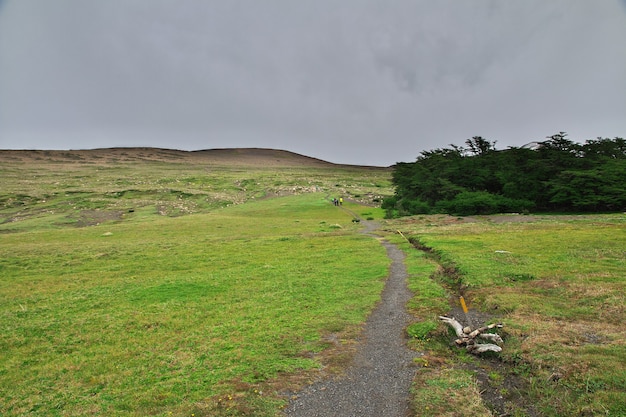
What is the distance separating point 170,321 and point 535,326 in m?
18.3

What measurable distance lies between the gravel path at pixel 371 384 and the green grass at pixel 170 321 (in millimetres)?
1170

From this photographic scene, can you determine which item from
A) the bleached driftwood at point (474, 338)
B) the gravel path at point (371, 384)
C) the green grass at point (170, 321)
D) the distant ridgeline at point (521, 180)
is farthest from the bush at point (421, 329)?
the distant ridgeline at point (521, 180)

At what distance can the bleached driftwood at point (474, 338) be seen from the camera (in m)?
14.0

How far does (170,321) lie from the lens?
19125mm

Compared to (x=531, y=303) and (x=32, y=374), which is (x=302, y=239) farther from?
(x=32, y=374)

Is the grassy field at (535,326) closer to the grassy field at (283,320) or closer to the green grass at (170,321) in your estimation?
the grassy field at (283,320)

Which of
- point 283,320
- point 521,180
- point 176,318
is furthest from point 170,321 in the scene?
point 521,180

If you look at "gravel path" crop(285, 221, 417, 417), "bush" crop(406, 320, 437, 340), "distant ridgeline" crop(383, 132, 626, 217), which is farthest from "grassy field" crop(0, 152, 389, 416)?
"distant ridgeline" crop(383, 132, 626, 217)

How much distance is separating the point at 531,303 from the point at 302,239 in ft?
108

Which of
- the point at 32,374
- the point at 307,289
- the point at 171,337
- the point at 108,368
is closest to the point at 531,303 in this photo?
the point at 307,289

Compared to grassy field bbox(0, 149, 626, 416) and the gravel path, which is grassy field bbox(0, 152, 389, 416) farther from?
the gravel path

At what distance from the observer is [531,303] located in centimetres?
1841

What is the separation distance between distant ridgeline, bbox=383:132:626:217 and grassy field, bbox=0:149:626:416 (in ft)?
66.4

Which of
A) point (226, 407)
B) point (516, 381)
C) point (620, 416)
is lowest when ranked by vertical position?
point (226, 407)
